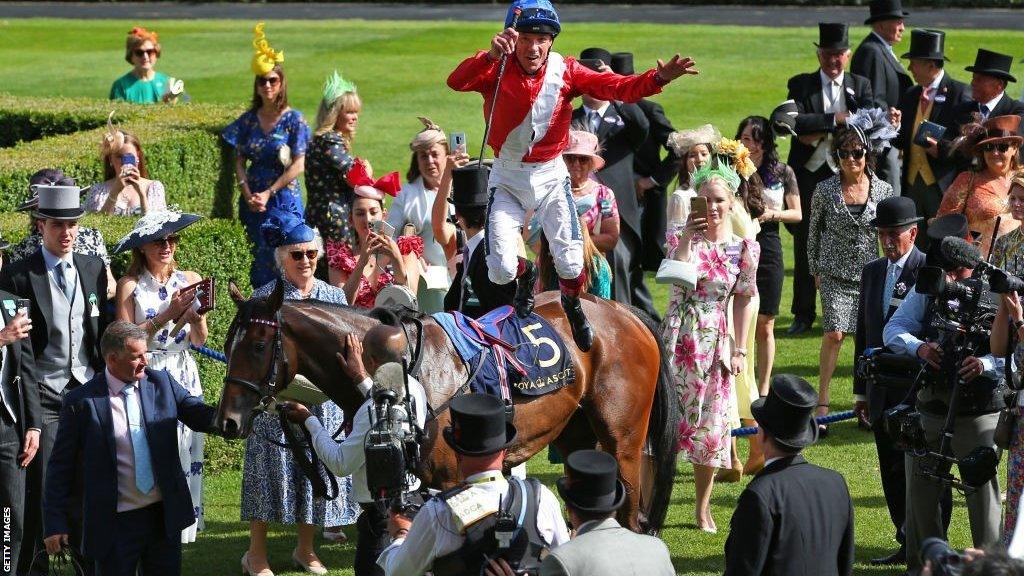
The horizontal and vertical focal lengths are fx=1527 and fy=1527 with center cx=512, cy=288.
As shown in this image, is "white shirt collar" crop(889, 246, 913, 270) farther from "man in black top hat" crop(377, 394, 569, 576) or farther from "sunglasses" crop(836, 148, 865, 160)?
"man in black top hat" crop(377, 394, 569, 576)

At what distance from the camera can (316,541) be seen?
957 centimetres

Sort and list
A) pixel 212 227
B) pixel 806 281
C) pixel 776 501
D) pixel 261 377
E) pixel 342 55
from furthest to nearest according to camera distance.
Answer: pixel 342 55
pixel 806 281
pixel 212 227
pixel 261 377
pixel 776 501

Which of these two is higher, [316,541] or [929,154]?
[929,154]

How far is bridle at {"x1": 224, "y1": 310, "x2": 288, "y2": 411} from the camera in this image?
7.41 metres

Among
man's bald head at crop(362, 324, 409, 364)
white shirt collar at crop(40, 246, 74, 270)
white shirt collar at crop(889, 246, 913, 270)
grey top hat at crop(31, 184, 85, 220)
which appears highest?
grey top hat at crop(31, 184, 85, 220)

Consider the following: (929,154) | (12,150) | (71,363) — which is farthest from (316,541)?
(929,154)

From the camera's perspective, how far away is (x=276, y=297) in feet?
24.5

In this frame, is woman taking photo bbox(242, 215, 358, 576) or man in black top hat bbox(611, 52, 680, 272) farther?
man in black top hat bbox(611, 52, 680, 272)

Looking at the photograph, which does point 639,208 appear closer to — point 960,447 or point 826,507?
point 960,447

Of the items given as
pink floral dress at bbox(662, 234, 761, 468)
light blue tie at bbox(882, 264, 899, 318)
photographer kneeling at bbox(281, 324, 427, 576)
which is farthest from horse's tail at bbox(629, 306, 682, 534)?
photographer kneeling at bbox(281, 324, 427, 576)

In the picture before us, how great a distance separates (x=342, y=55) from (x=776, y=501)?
23.7 metres

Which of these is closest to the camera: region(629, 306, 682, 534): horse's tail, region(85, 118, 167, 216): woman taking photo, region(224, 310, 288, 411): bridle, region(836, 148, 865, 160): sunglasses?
region(224, 310, 288, 411): bridle

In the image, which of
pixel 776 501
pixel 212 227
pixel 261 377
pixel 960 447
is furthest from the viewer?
pixel 212 227

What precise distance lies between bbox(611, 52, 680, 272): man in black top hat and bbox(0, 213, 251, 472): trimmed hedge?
14.8ft
